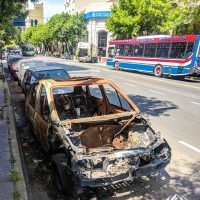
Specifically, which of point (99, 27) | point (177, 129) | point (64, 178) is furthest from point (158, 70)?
point (99, 27)

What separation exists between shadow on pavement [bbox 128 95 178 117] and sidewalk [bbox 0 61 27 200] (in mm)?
5191

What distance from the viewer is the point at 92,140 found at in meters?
5.81

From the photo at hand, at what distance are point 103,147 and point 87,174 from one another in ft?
4.21

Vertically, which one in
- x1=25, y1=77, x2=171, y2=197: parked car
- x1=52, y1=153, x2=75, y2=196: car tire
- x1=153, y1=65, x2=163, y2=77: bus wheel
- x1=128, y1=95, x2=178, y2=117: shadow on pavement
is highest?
x1=25, y1=77, x2=171, y2=197: parked car

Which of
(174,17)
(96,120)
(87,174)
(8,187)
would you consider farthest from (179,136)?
(174,17)

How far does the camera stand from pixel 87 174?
4566mm

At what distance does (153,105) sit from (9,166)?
317 inches

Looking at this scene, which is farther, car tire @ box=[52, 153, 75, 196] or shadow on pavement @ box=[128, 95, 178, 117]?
shadow on pavement @ box=[128, 95, 178, 117]

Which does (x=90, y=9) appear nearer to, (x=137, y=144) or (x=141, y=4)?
(x=141, y=4)

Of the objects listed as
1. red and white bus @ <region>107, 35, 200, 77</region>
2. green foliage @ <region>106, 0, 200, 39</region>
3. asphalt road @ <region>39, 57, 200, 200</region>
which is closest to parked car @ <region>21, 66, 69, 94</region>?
asphalt road @ <region>39, 57, 200, 200</region>

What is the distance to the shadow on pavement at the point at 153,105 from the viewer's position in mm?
11312

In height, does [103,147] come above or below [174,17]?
below

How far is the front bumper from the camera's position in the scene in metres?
4.50

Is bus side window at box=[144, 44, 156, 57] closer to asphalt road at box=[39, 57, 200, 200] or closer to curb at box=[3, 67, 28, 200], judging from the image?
asphalt road at box=[39, 57, 200, 200]
